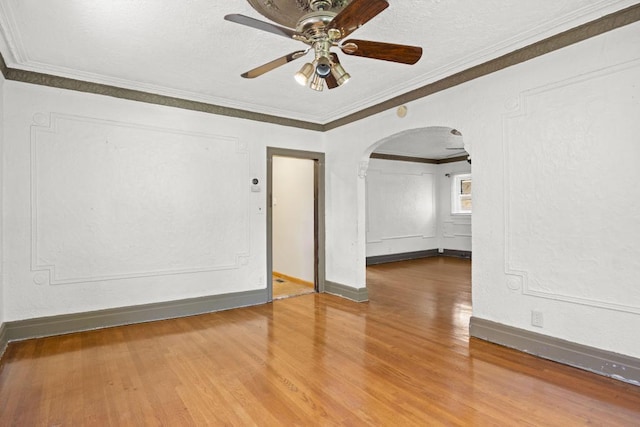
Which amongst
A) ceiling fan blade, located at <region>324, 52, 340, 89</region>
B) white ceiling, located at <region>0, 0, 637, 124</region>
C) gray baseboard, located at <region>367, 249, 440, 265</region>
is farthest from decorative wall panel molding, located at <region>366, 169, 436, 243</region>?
ceiling fan blade, located at <region>324, 52, 340, 89</region>

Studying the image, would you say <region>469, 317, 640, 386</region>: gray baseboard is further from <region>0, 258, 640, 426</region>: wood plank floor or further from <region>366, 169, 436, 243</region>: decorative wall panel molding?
<region>366, 169, 436, 243</region>: decorative wall panel molding

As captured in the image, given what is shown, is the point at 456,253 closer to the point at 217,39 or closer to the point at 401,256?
the point at 401,256

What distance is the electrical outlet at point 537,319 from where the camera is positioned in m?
2.91

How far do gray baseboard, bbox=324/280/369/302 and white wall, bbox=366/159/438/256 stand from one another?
2976 millimetres

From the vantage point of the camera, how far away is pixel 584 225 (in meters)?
2.67

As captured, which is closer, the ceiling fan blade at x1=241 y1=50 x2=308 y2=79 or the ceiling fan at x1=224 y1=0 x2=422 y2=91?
the ceiling fan at x1=224 y1=0 x2=422 y2=91

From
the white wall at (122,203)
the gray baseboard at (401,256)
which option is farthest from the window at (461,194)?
the white wall at (122,203)

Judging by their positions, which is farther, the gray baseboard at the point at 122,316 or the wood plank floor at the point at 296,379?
the gray baseboard at the point at 122,316

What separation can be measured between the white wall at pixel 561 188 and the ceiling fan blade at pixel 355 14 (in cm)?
194

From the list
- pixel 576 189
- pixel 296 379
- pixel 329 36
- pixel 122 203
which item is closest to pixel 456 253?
Answer: pixel 576 189

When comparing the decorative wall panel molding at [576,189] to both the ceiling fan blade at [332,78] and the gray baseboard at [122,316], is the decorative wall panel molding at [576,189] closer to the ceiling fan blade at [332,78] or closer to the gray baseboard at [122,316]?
the ceiling fan blade at [332,78]

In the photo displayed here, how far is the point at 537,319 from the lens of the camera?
2932 mm

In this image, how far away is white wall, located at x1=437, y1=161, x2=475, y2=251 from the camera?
A: 881 cm

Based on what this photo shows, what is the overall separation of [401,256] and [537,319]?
5.71 meters
